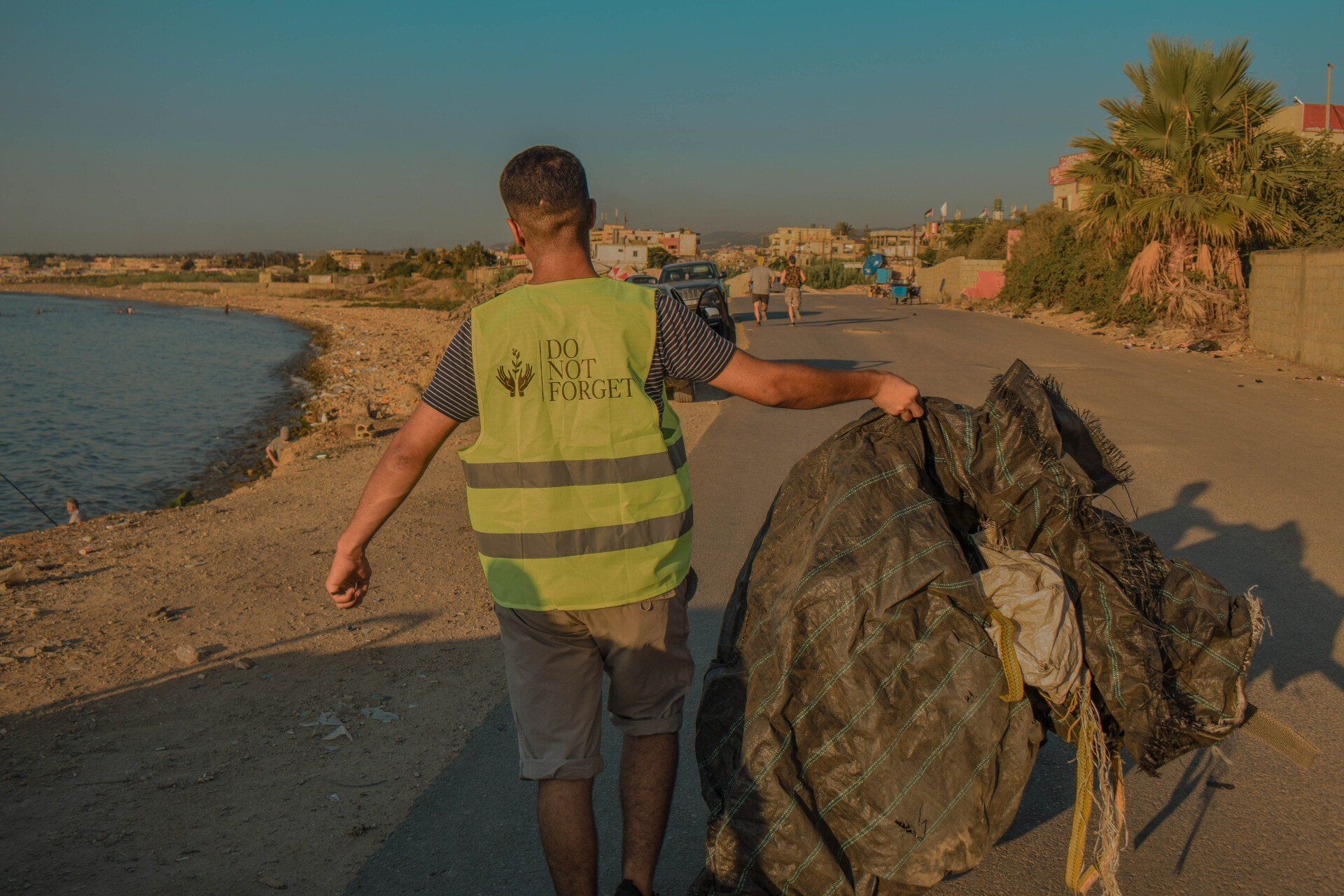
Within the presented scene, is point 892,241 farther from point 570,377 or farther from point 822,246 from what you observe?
point 570,377

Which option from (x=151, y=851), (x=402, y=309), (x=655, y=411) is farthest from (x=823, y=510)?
(x=402, y=309)

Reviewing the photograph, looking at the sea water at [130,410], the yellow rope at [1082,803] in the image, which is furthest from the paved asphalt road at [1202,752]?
the sea water at [130,410]

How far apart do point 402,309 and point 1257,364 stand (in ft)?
217

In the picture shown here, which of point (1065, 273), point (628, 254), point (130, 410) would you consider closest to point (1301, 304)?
point (1065, 273)

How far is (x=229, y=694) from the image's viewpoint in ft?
16.3

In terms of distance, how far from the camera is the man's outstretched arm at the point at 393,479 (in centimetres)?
282

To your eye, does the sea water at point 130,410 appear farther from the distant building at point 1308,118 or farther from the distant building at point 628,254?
the distant building at point 1308,118

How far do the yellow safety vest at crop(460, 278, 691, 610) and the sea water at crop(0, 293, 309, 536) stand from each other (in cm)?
1244

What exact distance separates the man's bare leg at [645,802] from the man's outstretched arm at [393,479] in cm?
92

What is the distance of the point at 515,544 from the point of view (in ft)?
9.00

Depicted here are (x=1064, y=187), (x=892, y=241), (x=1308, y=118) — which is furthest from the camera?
(x=892, y=241)

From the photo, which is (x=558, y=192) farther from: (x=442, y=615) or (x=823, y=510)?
(x=442, y=615)

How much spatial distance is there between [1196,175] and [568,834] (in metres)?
23.8

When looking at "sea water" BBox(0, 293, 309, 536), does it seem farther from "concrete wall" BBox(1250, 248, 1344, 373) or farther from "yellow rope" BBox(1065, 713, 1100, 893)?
"concrete wall" BBox(1250, 248, 1344, 373)
